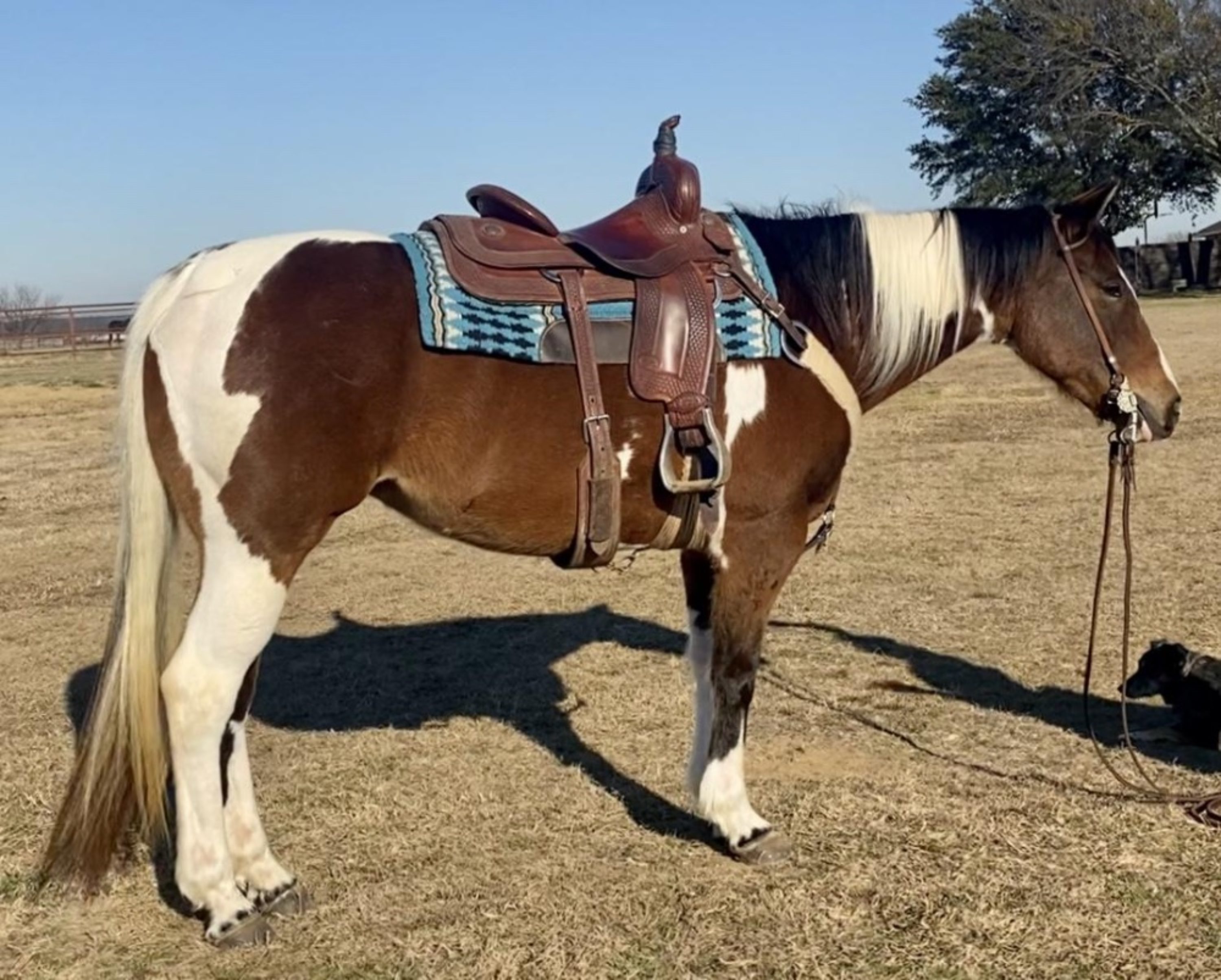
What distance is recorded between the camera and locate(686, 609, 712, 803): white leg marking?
3625 millimetres

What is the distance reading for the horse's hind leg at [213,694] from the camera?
9.62 feet

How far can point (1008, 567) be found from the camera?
6.69 m

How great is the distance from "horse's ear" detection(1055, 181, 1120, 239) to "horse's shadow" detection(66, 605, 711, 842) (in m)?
2.28

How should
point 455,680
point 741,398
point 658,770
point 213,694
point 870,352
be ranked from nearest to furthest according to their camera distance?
point 213,694 → point 741,398 → point 870,352 → point 658,770 → point 455,680

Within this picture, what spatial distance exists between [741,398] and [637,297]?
42cm

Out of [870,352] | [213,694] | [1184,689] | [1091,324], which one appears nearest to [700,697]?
[870,352]

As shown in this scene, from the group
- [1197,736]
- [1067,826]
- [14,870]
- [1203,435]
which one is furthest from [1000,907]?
[1203,435]

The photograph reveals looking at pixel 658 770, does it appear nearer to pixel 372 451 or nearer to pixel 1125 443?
pixel 372 451

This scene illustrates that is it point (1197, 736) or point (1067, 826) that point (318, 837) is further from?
point (1197, 736)

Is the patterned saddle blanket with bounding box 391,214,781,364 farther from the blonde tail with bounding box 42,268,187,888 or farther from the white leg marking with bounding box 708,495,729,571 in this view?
the blonde tail with bounding box 42,268,187,888

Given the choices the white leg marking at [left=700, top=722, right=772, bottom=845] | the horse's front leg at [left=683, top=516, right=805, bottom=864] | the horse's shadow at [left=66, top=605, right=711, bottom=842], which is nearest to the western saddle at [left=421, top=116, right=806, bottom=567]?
the horse's front leg at [left=683, top=516, right=805, bottom=864]

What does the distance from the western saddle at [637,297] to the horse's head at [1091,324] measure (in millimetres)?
939

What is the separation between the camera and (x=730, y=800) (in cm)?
345

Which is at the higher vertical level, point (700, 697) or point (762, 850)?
point (700, 697)
